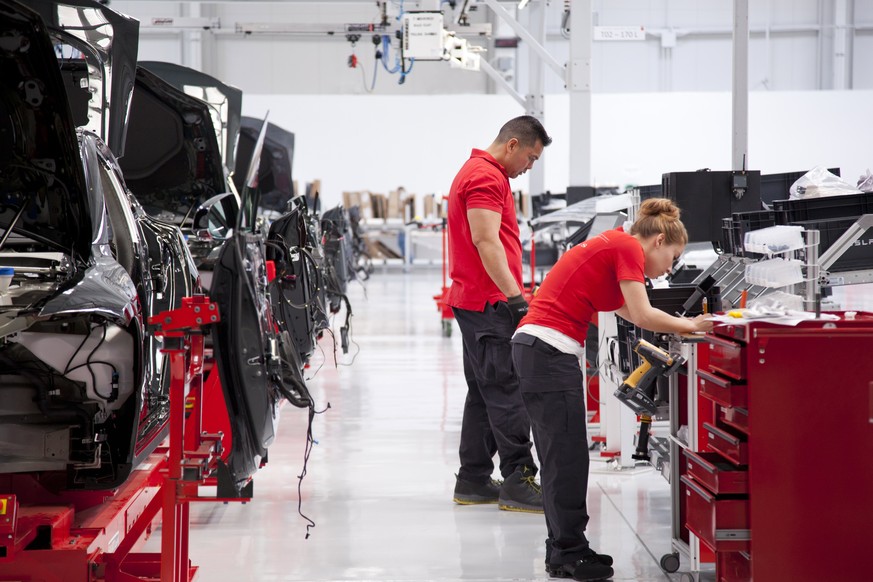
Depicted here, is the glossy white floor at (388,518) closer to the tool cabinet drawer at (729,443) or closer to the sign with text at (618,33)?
the tool cabinet drawer at (729,443)

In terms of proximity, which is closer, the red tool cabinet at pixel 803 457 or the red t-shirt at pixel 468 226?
the red tool cabinet at pixel 803 457

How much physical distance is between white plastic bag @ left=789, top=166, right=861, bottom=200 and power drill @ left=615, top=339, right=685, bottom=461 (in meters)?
1.30

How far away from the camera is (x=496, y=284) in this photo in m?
4.51

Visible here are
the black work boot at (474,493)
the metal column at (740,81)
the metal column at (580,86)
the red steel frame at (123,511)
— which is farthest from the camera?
the metal column at (580,86)

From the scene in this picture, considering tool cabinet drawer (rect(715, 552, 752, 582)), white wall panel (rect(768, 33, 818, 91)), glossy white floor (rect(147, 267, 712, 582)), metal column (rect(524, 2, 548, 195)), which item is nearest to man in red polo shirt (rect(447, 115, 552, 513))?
glossy white floor (rect(147, 267, 712, 582))

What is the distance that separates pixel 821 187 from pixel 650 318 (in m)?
1.62

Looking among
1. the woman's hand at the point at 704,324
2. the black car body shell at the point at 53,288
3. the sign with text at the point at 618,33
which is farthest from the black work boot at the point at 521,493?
the sign with text at the point at 618,33

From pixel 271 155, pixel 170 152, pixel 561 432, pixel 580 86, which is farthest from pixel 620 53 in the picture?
pixel 561 432

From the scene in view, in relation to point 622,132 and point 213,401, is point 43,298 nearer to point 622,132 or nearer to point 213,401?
point 213,401

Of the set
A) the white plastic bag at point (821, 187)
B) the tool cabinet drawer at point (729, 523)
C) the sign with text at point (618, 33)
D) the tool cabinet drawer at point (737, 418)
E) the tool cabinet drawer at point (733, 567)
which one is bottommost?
the tool cabinet drawer at point (733, 567)

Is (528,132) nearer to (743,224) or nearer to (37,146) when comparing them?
(743,224)

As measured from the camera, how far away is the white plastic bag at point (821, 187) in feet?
14.8

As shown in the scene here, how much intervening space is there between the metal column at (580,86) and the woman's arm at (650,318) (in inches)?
214

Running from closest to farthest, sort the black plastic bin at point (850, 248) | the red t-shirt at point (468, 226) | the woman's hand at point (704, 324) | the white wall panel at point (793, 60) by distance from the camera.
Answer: the woman's hand at point (704, 324), the black plastic bin at point (850, 248), the red t-shirt at point (468, 226), the white wall panel at point (793, 60)
